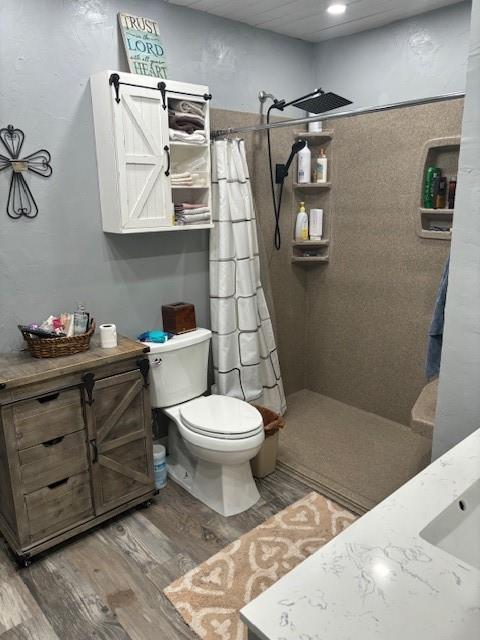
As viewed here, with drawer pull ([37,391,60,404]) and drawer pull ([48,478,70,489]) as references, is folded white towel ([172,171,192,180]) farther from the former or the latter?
drawer pull ([48,478,70,489])

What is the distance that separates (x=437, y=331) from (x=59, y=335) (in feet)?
5.09

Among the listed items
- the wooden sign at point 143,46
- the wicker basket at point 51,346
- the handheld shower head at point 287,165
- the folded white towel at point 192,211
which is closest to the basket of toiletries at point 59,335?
the wicker basket at point 51,346

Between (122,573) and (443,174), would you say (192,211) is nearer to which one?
(443,174)

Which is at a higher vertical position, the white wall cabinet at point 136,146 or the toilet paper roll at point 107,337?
the white wall cabinet at point 136,146

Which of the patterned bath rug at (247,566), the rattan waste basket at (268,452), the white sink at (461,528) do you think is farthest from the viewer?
the rattan waste basket at (268,452)

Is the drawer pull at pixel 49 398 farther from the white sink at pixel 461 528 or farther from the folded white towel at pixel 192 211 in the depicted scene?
the white sink at pixel 461 528

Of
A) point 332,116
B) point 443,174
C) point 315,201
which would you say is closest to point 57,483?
point 332,116

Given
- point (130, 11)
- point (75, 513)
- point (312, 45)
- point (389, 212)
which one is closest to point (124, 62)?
point (130, 11)

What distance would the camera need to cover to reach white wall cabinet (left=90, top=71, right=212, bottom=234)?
2.17 meters

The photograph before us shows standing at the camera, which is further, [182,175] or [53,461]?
[182,175]

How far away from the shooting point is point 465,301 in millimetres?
1400

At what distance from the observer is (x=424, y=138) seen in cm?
274

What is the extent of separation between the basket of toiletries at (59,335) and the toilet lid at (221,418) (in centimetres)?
63

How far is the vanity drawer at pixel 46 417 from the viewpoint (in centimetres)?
191
